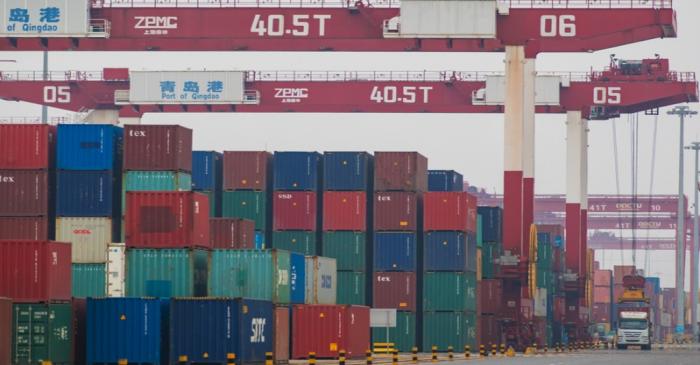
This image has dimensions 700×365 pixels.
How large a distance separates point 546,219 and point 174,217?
150 meters

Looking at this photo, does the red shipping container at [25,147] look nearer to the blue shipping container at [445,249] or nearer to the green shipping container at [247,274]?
the green shipping container at [247,274]

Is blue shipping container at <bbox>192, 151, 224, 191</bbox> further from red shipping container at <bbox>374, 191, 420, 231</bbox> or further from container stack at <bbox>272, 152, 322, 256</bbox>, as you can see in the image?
red shipping container at <bbox>374, 191, 420, 231</bbox>

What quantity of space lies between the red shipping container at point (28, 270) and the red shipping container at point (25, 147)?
1088 centimetres

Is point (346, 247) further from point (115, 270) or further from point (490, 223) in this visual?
point (115, 270)

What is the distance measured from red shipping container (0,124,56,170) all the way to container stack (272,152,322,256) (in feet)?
60.8

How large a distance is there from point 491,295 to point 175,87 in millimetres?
20462

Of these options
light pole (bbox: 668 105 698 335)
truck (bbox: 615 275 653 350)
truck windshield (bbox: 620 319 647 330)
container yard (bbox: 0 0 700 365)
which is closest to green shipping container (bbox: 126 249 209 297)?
container yard (bbox: 0 0 700 365)

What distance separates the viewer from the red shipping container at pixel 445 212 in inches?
2712

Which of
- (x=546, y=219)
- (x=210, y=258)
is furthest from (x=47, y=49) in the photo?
(x=546, y=219)

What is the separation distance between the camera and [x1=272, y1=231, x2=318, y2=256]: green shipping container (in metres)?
69.9

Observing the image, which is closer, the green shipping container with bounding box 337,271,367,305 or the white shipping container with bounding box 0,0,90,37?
the white shipping container with bounding box 0,0,90,37

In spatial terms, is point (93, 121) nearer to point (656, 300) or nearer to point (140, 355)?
point (140, 355)

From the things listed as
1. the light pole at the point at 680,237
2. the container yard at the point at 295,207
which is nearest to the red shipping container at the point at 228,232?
the container yard at the point at 295,207

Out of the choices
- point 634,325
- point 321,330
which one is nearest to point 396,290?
point 321,330
